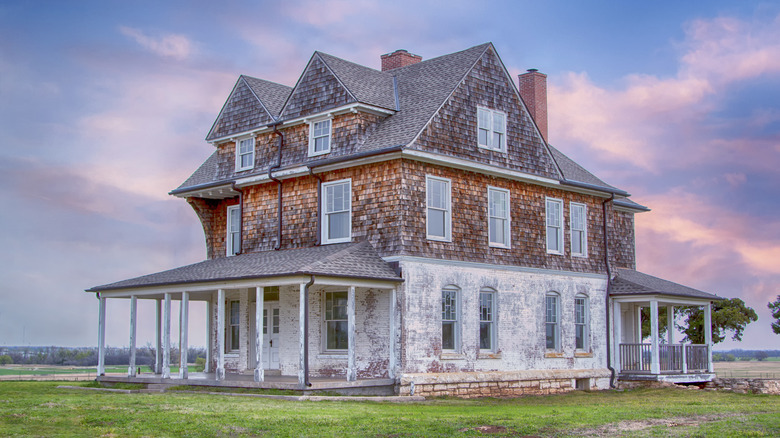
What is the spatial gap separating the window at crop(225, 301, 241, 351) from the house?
77 millimetres

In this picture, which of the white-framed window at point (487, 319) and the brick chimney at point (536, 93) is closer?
the white-framed window at point (487, 319)

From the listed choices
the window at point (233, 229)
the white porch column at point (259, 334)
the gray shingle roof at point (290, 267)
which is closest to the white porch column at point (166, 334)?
the gray shingle roof at point (290, 267)

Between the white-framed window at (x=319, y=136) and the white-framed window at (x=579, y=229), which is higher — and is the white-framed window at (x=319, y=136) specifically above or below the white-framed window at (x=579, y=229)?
above

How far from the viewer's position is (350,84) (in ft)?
89.0

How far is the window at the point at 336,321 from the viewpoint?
25.5m

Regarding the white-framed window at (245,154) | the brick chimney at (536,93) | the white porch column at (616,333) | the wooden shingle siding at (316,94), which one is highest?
the brick chimney at (536,93)

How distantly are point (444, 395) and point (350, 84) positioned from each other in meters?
9.93

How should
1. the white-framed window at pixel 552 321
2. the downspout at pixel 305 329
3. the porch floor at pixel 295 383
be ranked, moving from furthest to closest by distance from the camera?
1. the white-framed window at pixel 552 321
2. the porch floor at pixel 295 383
3. the downspout at pixel 305 329

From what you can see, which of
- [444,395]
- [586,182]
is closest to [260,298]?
[444,395]

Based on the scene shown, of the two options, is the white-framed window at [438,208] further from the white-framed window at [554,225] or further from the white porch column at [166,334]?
the white porch column at [166,334]

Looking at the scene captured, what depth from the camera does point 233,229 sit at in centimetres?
3105

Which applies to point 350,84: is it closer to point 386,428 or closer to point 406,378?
point 406,378

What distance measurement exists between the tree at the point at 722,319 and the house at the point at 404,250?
26.6ft

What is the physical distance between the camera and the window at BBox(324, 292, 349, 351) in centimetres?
2545
